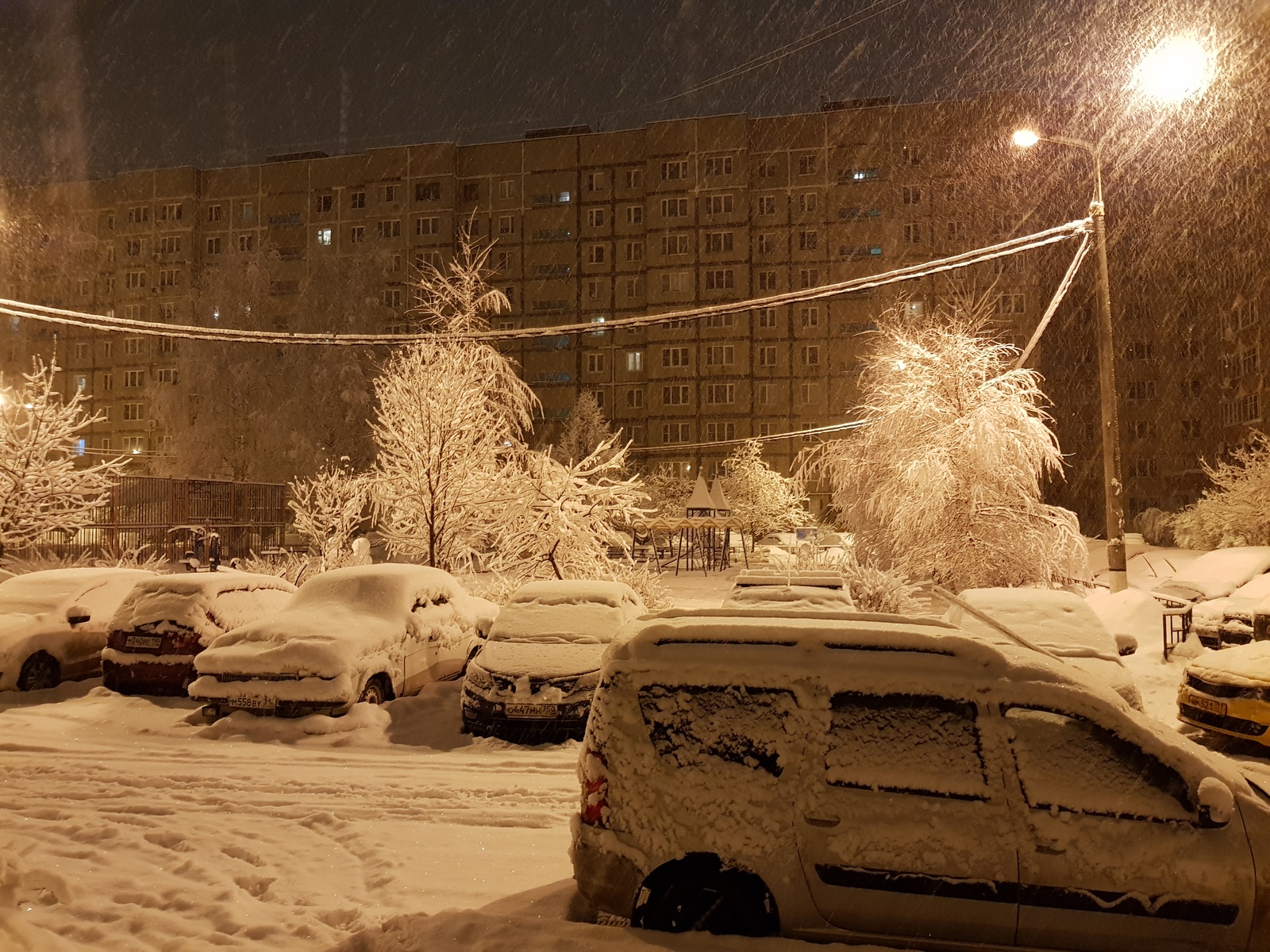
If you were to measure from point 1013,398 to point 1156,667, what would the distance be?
877 cm

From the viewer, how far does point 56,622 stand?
1198 cm

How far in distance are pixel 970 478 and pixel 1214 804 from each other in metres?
17.3

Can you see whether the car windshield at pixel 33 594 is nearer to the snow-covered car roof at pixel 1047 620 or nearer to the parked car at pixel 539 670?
the parked car at pixel 539 670

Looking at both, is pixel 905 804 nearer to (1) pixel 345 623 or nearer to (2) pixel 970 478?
(1) pixel 345 623

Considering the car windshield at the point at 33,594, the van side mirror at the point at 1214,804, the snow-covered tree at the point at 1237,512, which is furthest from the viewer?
the snow-covered tree at the point at 1237,512

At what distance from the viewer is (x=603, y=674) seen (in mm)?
4605

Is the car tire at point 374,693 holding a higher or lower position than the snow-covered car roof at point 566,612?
lower

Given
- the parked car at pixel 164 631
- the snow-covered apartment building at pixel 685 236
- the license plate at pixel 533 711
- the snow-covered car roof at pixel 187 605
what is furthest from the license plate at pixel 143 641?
the snow-covered apartment building at pixel 685 236

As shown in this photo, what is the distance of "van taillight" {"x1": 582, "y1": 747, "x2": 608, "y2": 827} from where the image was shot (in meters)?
4.41

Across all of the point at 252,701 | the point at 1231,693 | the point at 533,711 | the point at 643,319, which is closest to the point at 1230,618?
the point at 1231,693

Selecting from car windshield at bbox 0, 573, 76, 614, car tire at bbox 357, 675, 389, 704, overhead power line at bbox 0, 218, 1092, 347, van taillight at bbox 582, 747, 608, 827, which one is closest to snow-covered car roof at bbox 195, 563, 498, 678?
car tire at bbox 357, 675, 389, 704

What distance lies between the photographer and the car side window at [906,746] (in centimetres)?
421

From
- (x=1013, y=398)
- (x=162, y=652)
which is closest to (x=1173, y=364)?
(x=1013, y=398)

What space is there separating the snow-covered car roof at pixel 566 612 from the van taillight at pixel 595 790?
217 inches
